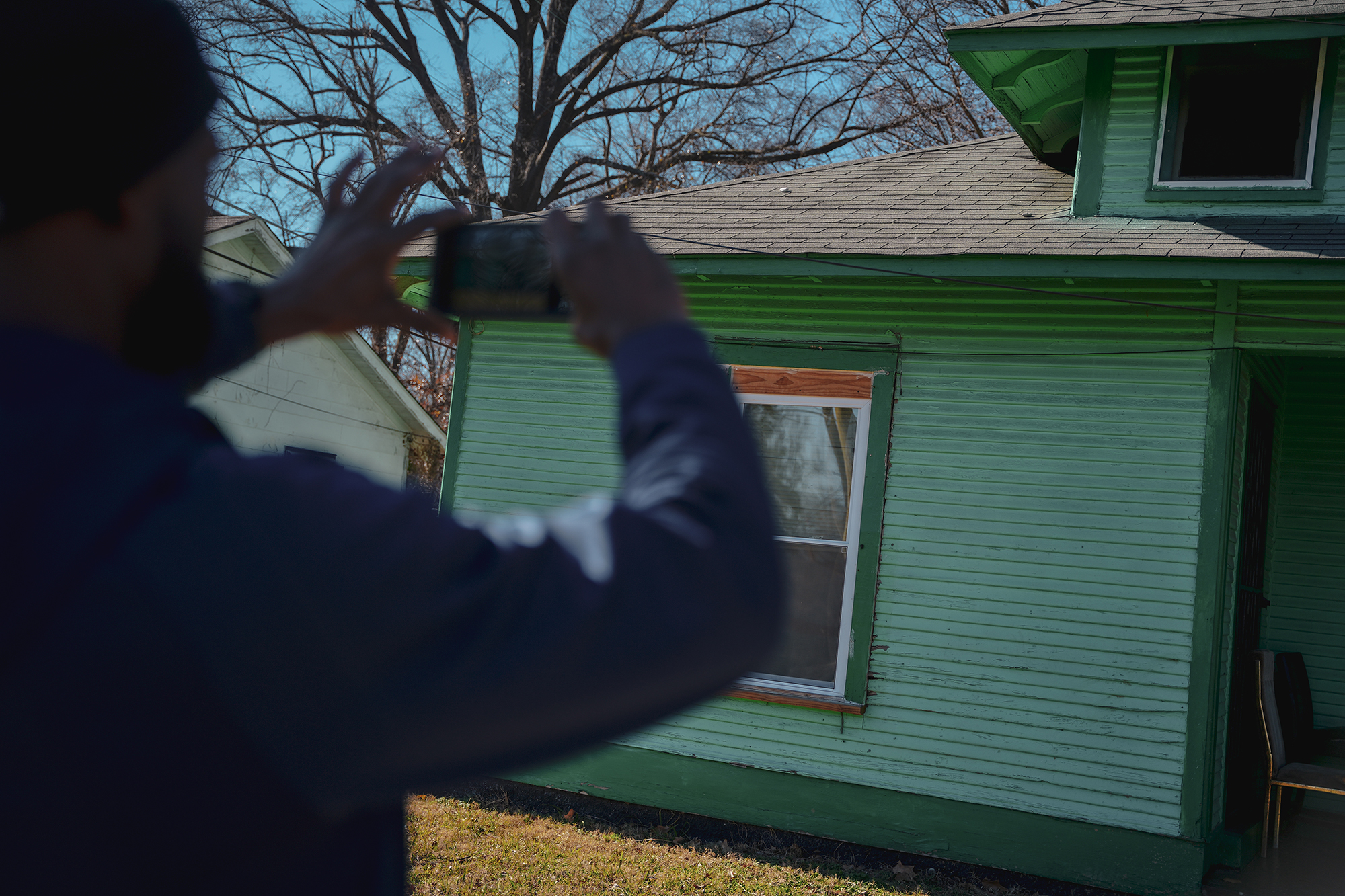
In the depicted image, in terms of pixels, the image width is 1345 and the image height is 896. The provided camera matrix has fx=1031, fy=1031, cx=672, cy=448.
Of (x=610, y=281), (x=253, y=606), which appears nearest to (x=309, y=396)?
(x=610, y=281)

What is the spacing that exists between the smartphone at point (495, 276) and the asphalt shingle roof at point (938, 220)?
4.02 meters

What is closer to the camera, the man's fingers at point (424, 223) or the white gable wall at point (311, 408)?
the man's fingers at point (424, 223)

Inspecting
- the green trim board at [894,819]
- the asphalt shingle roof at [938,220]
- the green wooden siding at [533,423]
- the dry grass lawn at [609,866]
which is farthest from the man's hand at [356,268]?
the green wooden siding at [533,423]

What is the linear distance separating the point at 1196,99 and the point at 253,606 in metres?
7.20

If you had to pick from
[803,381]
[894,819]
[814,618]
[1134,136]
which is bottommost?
[894,819]

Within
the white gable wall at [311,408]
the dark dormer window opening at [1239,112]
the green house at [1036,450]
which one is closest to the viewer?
the green house at [1036,450]

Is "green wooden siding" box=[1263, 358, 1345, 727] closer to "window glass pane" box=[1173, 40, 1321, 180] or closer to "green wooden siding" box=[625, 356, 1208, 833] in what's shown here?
"window glass pane" box=[1173, 40, 1321, 180]

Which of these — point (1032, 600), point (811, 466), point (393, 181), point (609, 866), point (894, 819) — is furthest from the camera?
point (811, 466)

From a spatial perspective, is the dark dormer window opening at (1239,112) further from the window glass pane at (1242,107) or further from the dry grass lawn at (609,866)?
the dry grass lawn at (609,866)

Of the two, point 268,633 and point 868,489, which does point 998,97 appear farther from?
point 268,633

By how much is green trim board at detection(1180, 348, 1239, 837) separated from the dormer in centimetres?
116

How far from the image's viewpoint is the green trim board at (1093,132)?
6.43 m

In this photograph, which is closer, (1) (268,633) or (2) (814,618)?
(1) (268,633)

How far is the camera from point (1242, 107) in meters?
6.43
